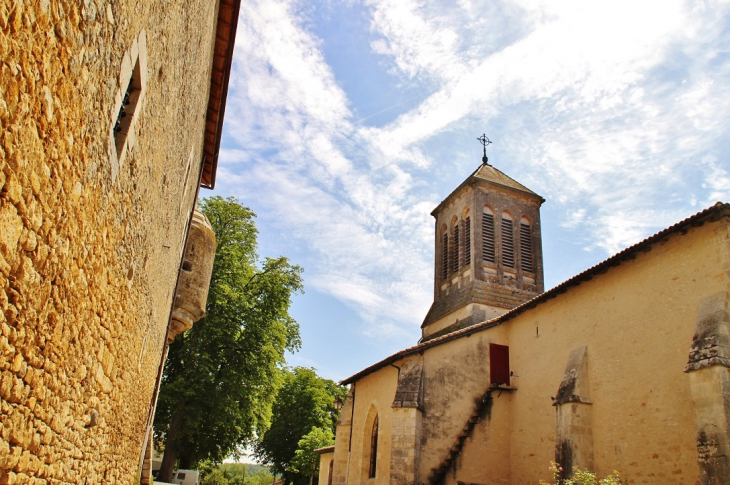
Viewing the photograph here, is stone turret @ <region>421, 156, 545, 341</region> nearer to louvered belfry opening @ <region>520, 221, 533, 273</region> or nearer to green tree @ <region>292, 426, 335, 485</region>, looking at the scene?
louvered belfry opening @ <region>520, 221, 533, 273</region>

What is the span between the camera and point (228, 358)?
23219mm

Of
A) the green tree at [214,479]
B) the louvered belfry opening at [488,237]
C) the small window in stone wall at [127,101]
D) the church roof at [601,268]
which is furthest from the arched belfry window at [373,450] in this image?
the green tree at [214,479]

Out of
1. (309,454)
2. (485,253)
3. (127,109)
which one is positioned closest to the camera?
(127,109)

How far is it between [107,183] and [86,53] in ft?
3.54

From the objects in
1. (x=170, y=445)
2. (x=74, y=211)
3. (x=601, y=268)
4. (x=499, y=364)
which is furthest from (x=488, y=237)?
(x=74, y=211)

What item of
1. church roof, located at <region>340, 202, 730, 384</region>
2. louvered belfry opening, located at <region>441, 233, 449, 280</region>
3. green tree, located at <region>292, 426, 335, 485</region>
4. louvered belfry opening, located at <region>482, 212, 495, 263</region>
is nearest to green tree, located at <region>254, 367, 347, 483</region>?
green tree, located at <region>292, 426, 335, 485</region>

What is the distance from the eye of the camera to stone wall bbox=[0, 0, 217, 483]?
2.39 m

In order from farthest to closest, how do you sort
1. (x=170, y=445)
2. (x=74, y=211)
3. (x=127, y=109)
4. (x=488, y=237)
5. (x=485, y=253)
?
1. (x=488, y=237)
2. (x=485, y=253)
3. (x=170, y=445)
4. (x=127, y=109)
5. (x=74, y=211)

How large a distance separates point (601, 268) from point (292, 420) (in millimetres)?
31084

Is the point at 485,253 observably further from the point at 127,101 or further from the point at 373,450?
the point at 127,101

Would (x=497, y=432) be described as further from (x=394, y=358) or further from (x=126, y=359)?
(x=126, y=359)

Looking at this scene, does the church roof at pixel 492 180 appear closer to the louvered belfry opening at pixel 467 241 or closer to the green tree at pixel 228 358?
the louvered belfry opening at pixel 467 241

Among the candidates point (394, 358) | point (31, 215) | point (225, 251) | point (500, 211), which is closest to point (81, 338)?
point (31, 215)

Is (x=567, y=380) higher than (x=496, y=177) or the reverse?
the reverse
